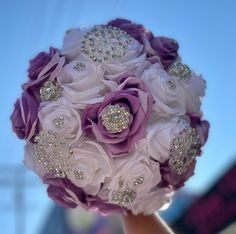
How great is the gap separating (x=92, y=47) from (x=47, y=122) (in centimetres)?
19

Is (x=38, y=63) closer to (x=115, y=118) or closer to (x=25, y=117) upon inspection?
(x=25, y=117)

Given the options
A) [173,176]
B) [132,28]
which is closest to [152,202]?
[173,176]

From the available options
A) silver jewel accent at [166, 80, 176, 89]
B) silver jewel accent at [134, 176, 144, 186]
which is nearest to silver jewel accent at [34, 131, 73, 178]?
silver jewel accent at [134, 176, 144, 186]

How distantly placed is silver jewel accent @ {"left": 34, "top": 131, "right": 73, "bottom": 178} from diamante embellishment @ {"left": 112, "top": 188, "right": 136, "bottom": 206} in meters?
0.10

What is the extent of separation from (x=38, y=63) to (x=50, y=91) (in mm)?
98

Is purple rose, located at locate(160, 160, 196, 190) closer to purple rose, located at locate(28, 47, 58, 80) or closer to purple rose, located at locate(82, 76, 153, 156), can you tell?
purple rose, located at locate(82, 76, 153, 156)

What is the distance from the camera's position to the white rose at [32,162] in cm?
130

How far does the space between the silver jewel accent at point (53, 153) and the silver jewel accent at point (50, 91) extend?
7 cm

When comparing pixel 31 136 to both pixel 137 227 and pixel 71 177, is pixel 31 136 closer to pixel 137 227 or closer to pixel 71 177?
pixel 71 177

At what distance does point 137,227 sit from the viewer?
1322 millimetres

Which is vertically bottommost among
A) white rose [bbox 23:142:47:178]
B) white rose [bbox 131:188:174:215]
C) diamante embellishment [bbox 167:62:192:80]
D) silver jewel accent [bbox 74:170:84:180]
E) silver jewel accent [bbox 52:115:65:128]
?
white rose [bbox 23:142:47:178]

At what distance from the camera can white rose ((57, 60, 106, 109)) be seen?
1230 millimetres


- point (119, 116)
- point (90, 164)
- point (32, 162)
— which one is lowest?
point (32, 162)

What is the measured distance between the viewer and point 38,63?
1331 millimetres
